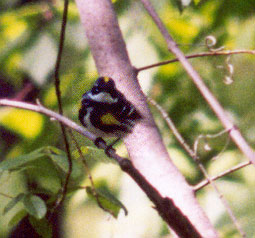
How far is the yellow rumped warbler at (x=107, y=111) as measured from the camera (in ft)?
1.80

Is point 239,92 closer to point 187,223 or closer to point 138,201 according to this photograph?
point 138,201

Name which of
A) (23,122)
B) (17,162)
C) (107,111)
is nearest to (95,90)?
(107,111)

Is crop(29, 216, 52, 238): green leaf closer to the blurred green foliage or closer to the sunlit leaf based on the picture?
the blurred green foliage

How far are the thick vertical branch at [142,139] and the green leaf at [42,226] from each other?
0.14 m

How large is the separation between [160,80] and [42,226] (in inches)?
17.9

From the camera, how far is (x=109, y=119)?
583mm

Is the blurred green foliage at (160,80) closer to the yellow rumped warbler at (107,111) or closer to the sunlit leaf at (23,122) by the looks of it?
the sunlit leaf at (23,122)

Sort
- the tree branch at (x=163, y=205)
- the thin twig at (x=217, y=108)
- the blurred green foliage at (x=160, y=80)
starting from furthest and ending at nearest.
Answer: the blurred green foliage at (x=160, y=80)
the thin twig at (x=217, y=108)
the tree branch at (x=163, y=205)

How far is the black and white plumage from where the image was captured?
547 mm

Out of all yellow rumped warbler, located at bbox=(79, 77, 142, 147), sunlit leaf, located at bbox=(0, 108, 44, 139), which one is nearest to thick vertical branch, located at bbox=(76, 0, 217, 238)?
yellow rumped warbler, located at bbox=(79, 77, 142, 147)

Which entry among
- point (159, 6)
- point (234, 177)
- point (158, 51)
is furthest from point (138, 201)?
point (159, 6)

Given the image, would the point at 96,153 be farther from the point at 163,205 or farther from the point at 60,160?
the point at 163,205

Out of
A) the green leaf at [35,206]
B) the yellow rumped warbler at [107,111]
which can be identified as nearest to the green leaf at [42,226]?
the green leaf at [35,206]

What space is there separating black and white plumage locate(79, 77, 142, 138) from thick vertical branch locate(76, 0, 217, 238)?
23mm
